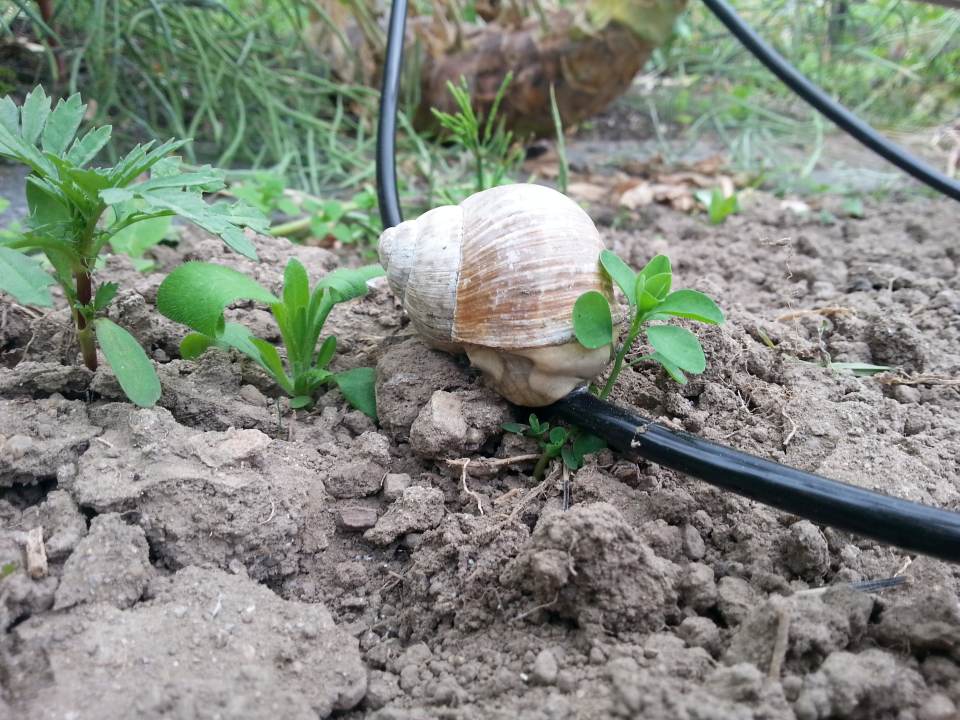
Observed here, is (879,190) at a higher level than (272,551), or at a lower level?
higher

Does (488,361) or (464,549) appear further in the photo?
(488,361)

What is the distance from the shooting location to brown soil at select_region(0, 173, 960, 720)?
0.82 m

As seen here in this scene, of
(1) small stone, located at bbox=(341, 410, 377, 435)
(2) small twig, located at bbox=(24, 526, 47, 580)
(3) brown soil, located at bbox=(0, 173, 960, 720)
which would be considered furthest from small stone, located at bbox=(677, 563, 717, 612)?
(2) small twig, located at bbox=(24, 526, 47, 580)

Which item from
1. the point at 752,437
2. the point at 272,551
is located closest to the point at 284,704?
the point at 272,551

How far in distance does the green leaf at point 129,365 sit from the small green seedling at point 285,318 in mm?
77

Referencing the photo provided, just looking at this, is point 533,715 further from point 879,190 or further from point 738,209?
point 879,190

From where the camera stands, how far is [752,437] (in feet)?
4.00

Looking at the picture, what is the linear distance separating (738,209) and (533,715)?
6.82ft

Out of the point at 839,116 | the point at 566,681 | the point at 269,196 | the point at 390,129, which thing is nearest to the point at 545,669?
the point at 566,681

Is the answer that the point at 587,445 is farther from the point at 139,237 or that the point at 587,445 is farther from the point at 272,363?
the point at 139,237

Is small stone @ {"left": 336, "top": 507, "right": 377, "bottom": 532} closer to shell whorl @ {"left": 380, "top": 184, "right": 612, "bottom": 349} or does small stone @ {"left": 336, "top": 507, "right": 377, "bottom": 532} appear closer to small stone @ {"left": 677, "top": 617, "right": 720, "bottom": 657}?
shell whorl @ {"left": 380, "top": 184, "right": 612, "bottom": 349}

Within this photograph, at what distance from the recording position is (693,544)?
1042 mm

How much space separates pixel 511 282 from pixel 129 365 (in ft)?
1.95

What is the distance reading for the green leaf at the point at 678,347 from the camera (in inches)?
43.3
